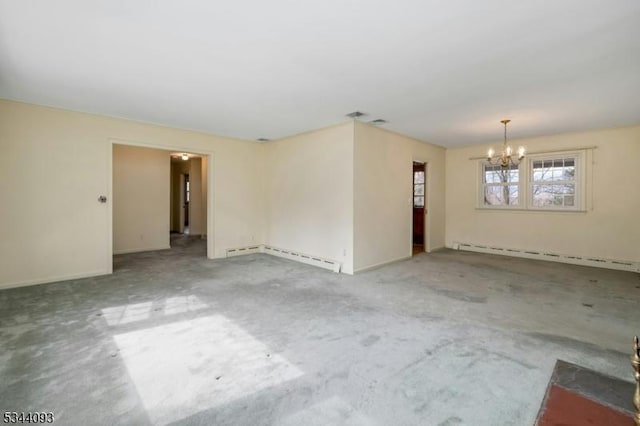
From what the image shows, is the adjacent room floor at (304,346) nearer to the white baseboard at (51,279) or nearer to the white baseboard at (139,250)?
the white baseboard at (51,279)

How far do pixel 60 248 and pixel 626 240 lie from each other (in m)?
9.48

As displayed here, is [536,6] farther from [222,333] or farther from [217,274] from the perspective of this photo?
[217,274]

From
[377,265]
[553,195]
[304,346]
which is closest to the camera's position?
[304,346]

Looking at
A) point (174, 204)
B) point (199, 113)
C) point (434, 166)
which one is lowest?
point (174, 204)

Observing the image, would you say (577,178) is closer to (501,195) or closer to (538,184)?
(538,184)

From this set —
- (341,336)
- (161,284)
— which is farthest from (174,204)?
(341,336)

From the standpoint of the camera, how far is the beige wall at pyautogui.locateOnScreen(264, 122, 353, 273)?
5.07m

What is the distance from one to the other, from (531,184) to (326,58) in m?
5.76

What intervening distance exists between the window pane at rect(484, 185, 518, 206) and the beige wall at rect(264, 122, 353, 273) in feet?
13.2

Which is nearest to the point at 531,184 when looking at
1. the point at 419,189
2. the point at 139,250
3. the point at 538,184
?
the point at 538,184

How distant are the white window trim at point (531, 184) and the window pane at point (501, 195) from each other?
0.07 metres

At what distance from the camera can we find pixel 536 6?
2033mm

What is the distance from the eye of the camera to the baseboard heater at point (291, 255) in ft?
17.5

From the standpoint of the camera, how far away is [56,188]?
4.39 metres
